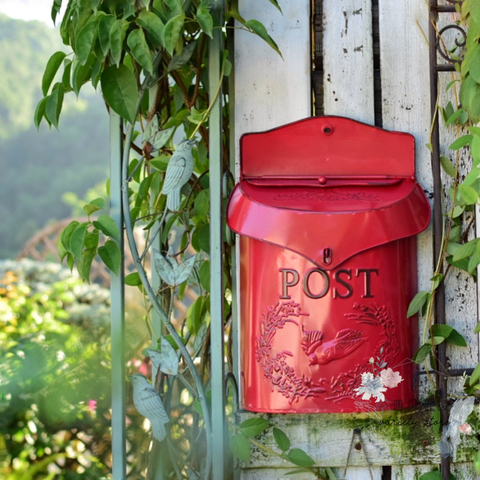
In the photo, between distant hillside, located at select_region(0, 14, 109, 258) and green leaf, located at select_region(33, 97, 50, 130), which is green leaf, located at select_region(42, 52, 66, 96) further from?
distant hillside, located at select_region(0, 14, 109, 258)

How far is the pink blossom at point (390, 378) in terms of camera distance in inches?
48.5

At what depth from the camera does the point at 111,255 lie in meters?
1.20

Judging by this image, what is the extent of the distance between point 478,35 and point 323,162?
385mm

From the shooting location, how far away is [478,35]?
120cm

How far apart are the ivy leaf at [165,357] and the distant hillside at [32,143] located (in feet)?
20.9

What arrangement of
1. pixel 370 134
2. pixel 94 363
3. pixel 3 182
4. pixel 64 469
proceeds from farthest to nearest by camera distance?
pixel 3 182, pixel 64 469, pixel 370 134, pixel 94 363

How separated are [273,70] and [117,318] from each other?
0.63m

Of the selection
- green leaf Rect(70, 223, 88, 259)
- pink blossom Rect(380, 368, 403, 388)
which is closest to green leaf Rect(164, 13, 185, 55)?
green leaf Rect(70, 223, 88, 259)

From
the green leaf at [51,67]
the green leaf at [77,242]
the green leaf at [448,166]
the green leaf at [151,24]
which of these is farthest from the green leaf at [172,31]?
the green leaf at [448,166]

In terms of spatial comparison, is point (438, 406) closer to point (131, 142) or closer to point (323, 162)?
point (323, 162)

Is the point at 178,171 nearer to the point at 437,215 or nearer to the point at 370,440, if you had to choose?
the point at 437,215

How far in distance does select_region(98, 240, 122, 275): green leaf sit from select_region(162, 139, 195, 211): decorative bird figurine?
0.47ft

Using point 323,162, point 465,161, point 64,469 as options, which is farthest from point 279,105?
point 64,469

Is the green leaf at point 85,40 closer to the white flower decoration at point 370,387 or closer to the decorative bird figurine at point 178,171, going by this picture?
the decorative bird figurine at point 178,171
